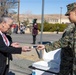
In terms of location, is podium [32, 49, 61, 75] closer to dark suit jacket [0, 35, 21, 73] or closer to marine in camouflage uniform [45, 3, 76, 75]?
marine in camouflage uniform [45, 3, 76, 75]

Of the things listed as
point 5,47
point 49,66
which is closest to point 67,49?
point 5,47

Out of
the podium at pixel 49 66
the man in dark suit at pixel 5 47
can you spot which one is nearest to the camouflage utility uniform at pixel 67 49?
the man in dark suit at pixel 5 47

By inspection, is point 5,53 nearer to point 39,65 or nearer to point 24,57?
point 39,65

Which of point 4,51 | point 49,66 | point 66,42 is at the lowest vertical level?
point 49,66

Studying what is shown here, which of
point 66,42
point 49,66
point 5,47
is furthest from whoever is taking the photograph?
point 49,66

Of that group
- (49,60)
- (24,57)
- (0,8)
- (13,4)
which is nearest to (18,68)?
(24,57)

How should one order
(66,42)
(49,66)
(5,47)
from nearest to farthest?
(66,42)
(5,47)
(49,66)

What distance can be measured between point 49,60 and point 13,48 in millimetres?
1731

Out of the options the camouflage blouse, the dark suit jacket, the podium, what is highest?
the camouflage blouse

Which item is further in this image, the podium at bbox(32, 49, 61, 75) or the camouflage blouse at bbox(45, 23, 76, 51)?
the podium at bbox(32, 49, 61, 75)

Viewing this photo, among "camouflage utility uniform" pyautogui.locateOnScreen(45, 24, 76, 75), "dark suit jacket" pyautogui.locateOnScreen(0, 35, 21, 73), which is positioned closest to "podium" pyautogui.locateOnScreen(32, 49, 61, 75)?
"camouflage utility uniform" pyautogui.locateOnScreen(45, 24, 76, 75)

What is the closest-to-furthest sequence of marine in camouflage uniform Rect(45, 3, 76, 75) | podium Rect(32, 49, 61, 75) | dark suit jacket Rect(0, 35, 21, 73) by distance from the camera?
marine in camouflage uniform Rect(45, 3, 76, 75), dark suit jacket Rect(0, 35, 21, 73), podium Rect(32, 49, 61, 75)

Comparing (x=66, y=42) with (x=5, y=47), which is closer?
(x=66, y=42)

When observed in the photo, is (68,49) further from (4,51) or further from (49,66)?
(49,66)
